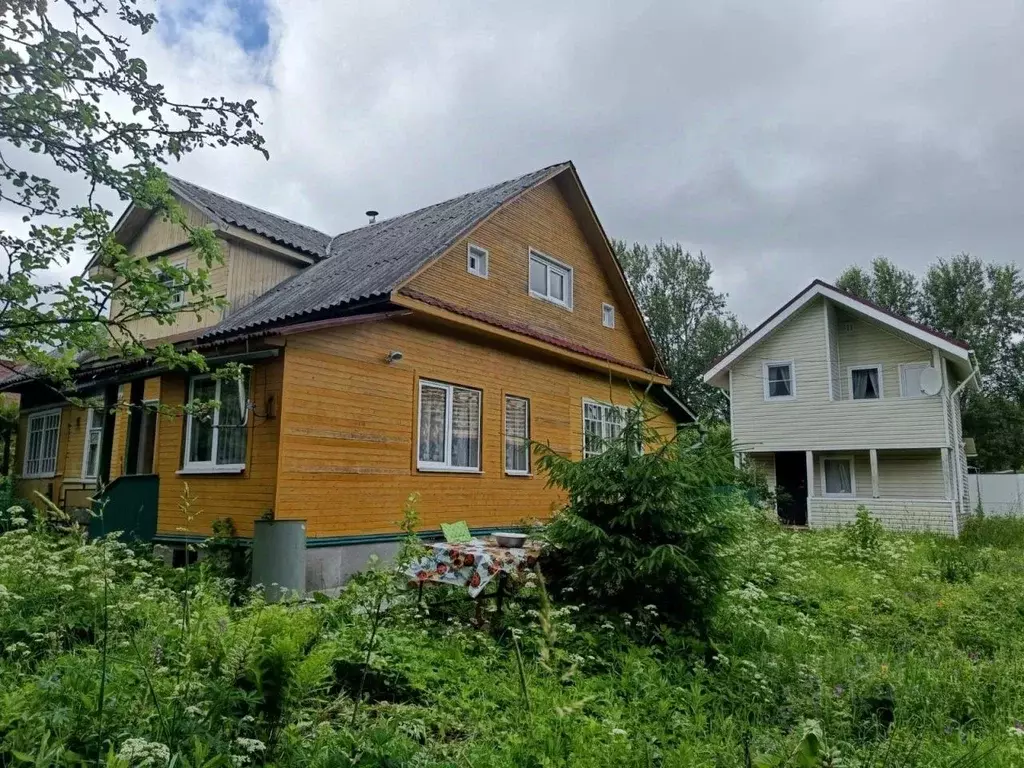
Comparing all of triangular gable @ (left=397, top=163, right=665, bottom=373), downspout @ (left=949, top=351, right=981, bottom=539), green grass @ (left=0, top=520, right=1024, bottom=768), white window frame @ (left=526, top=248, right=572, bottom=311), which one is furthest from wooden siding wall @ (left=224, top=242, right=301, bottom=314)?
downspout @ (left=949, top=351, right=981, bottom=539)

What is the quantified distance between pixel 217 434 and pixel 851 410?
1732 centimetres

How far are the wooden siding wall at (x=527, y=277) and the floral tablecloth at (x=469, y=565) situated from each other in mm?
5453

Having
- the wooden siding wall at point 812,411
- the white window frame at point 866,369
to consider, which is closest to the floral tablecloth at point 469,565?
the wooden siding wall at point 812,411

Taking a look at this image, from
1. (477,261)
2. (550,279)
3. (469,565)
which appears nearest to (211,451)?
(469,565)

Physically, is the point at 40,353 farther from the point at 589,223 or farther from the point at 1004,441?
the point at 1004,441

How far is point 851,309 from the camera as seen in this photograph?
19000 millimetres

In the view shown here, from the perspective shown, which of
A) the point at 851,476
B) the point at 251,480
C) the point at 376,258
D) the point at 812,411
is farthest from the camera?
the point at 851,476

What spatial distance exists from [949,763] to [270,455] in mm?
7244

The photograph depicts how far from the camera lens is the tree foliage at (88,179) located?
176 inches

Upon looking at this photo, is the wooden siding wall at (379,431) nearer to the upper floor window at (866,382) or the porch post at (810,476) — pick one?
the porch post at (810,476)

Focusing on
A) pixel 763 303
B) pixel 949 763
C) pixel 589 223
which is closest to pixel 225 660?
pixel 949 763

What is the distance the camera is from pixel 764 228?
35500mm

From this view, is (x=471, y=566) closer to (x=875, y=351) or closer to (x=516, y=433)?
(x=516, y=433)

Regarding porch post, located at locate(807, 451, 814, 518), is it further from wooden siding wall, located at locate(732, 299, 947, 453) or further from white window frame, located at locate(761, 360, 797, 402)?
white window frame, located at locate(761, 360, 797, 402)
